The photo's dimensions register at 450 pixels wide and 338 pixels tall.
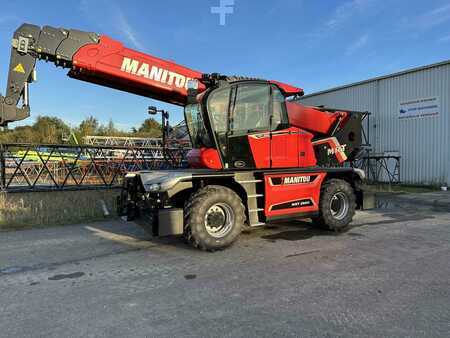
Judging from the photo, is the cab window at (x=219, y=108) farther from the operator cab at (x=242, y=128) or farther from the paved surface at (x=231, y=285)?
the paved surface at (x=231, y=285)

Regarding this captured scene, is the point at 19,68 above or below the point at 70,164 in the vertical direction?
above

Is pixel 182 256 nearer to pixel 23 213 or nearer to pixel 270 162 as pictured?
pixel 270 162

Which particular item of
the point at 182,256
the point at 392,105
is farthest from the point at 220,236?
the point at 392,105

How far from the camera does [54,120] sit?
53.2m

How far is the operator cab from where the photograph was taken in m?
6.41

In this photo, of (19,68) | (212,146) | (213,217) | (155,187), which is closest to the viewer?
(155,187)

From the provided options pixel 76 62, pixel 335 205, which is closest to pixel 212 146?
pixel 76 62

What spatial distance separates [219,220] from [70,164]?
10.5 metres

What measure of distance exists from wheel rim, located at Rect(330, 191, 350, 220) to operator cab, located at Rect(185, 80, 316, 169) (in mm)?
1315

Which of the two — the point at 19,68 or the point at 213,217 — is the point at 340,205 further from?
the point at 19,68

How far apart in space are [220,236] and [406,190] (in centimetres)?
1224

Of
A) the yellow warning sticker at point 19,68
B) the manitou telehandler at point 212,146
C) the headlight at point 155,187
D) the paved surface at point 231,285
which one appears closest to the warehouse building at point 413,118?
the paved surface at point 231,285

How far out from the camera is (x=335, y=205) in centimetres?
777

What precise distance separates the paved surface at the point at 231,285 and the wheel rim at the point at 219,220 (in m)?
0.40
